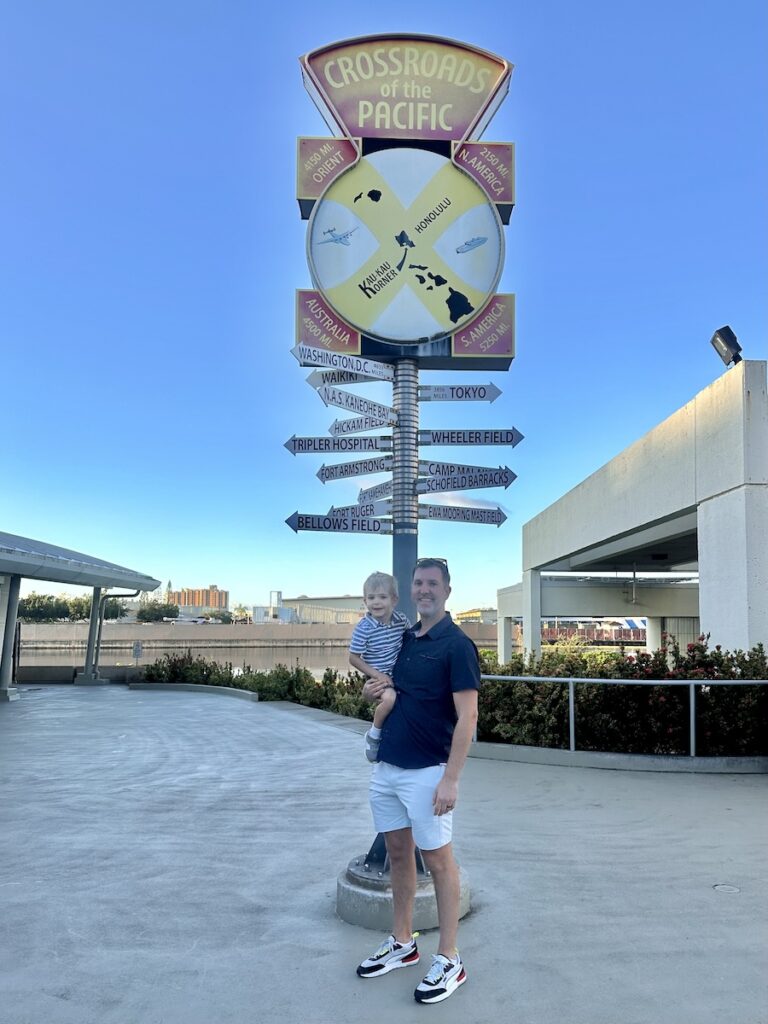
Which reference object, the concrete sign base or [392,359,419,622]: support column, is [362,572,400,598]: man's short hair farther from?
[392,359,419,622]: support column

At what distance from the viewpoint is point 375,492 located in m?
6.88

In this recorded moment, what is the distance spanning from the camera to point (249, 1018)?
2.96 meters

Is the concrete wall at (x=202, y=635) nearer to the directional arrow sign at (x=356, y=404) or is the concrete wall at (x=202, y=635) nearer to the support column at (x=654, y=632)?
the support column at (x=654, y=632)

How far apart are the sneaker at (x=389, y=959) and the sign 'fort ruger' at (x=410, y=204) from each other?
462 cm

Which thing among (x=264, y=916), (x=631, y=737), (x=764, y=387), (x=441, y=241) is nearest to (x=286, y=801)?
(x=264, y=916)

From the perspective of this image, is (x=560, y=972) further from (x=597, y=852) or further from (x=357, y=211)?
(x=357, y=211)

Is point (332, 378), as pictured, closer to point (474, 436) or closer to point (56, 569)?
point (474, 436)

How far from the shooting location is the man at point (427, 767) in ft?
10.5

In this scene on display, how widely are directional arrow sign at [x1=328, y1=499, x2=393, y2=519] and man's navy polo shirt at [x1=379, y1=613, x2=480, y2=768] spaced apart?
116 inches

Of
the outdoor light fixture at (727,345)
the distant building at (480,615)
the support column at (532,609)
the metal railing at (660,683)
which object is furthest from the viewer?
the distant building at (480,615)

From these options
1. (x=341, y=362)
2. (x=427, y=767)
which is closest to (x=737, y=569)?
(x=341, y=362)

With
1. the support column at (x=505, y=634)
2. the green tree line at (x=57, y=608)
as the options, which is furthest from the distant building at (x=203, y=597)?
the support column at (x=505, y=634)

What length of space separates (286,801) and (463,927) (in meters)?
3.12

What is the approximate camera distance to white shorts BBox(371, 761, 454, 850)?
323cm
